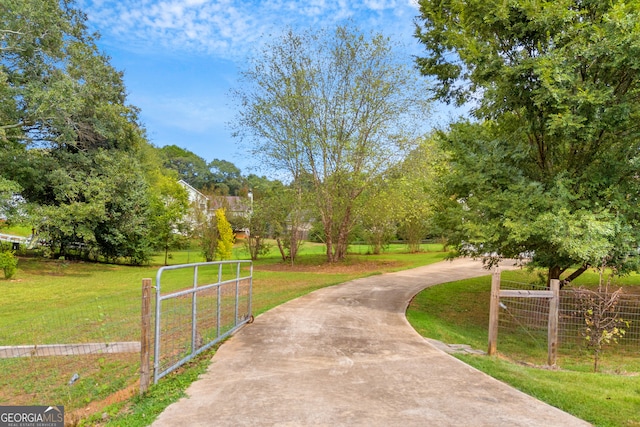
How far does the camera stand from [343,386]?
414cm

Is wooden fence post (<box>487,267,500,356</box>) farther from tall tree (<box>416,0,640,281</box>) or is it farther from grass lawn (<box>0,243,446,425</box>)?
grass lawn (<box>0,243,446,425</box>)

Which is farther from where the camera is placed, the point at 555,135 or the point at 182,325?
the point at 555,135

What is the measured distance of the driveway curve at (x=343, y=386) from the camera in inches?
133

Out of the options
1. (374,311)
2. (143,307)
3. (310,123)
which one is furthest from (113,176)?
(143,307)

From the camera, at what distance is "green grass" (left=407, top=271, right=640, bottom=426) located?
386 centimetres

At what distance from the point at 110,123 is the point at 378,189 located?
1441 cm

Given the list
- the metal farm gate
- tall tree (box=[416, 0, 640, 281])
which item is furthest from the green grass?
the metal farm gate

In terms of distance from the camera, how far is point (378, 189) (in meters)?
19.5

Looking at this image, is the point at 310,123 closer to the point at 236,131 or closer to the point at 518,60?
the point at 236,131

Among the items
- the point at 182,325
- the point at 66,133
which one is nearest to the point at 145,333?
the point at 182,325

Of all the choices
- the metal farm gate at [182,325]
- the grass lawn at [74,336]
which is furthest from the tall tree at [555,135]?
the grass lawn at [74,336]
